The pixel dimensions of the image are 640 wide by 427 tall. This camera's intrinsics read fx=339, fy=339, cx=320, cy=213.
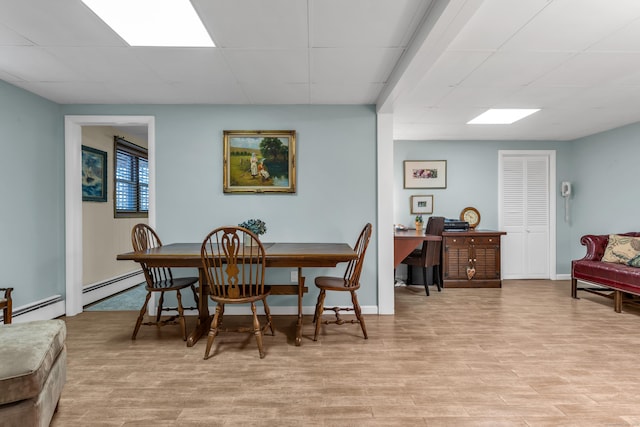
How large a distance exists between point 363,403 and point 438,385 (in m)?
0.54

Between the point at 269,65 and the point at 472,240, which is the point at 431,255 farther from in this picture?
the point at 269,65

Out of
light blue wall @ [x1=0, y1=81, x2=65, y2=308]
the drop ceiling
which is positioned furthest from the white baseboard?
the drop ceiling

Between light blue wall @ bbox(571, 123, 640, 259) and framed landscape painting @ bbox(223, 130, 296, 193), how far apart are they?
15.0ft

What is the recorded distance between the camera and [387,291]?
12.2ft

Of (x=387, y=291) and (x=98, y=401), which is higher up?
(x=387, y=291)

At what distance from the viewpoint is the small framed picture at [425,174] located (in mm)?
5559

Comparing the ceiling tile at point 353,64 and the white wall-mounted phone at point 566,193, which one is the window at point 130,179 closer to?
the ceiling tile at point 353,64

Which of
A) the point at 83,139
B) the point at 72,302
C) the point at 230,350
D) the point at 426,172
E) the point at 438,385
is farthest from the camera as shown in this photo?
the point at 426,172

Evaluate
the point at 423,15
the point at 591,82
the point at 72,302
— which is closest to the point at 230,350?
the point at 72,302

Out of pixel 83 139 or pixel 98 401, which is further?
pixel 83 139

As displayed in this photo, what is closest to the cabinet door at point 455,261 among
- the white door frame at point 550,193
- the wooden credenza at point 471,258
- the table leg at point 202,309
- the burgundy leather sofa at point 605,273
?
the wooden credenza at point 471,258

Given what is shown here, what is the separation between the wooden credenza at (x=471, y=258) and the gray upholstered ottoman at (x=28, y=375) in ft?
15.0

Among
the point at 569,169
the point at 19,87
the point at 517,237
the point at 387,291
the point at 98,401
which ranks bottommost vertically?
the point at 98,401

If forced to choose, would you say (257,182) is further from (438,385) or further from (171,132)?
(438,385)
